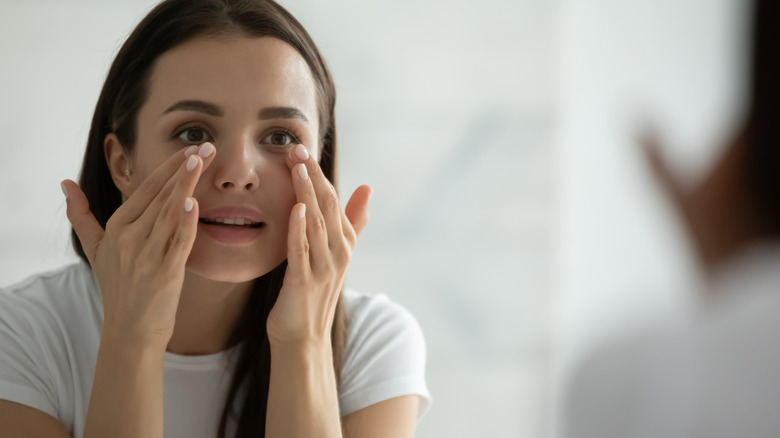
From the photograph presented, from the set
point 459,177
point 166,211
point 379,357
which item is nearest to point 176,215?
point 166,211

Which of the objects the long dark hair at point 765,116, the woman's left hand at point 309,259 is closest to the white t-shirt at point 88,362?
the woman's left hand at point 309,259

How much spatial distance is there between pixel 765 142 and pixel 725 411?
15 centimetres

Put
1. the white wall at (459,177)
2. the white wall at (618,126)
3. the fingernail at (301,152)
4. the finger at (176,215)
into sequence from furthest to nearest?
the white wall at (618,126)
the white wall at (459,177)
the fingernail at (301,152)
the finger at (176,215)

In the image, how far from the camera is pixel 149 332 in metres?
1.10

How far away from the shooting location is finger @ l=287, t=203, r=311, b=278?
1.14 metres

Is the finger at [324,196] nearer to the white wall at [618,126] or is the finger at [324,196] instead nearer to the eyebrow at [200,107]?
the eyebrow at [200,107]

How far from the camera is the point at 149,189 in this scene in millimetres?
1113

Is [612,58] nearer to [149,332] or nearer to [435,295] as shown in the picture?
[435,295]

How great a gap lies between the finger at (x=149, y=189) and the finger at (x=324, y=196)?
0.58 ft

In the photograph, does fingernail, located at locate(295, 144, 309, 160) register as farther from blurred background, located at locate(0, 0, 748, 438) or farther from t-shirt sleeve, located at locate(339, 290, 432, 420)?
blurred background, located at locate(0, 0, 748, 438)

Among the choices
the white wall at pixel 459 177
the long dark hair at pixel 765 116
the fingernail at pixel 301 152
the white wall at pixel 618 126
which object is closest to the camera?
the long dark hair at pixel 765 116

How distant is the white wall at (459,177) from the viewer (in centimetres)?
233

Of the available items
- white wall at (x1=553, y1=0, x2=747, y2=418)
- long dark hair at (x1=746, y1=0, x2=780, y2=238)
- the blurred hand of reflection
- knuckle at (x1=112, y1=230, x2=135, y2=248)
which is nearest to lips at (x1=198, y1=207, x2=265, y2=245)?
knuckle at (x1=112, y1=230, x2=135, y2=248)

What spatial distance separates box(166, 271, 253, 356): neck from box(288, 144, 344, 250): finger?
A: 240 mm
